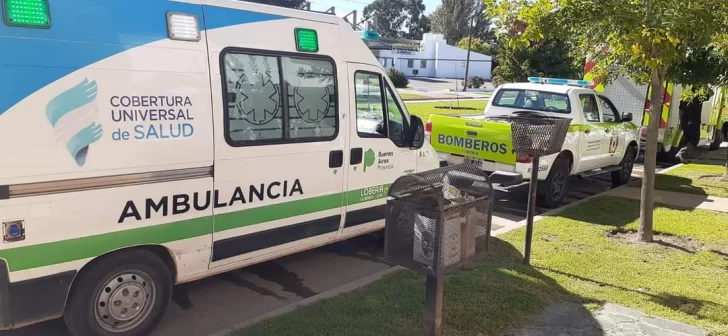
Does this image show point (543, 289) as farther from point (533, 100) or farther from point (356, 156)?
point (533, 100)

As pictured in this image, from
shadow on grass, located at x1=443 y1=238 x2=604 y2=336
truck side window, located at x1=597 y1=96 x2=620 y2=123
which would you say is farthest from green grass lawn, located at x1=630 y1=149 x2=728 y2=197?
shadow on grass, located at x1=443 y1=238 x2=604 y2=336

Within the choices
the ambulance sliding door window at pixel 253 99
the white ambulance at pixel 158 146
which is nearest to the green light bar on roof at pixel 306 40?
the white ambulance at pixel 158 146

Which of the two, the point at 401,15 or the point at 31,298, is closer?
the point at 31,298

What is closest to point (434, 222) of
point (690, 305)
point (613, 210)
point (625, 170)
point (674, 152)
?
point (690, 305)

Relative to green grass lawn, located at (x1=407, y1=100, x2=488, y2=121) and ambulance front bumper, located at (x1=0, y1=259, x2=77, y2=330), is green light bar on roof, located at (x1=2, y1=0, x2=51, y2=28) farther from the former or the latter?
green grass lawn, located at (x1=407, y1=100, x2=488, y2=121)

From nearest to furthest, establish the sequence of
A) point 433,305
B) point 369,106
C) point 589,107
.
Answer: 1. point 433,305
2. point 369,106
3. point 589,107

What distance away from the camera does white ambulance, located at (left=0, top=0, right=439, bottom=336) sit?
3410 millimetres

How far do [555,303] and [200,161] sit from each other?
299cm

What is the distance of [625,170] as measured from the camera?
35.9ft

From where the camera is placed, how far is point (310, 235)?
203 inches

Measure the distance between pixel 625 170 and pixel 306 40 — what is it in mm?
8110

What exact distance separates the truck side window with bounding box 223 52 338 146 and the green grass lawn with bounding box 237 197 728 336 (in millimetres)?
1355

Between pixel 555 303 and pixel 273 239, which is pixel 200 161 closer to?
pixel 273 239

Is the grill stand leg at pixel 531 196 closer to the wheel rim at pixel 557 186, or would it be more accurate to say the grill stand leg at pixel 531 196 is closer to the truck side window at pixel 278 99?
the truck side window at pixel 278 99
